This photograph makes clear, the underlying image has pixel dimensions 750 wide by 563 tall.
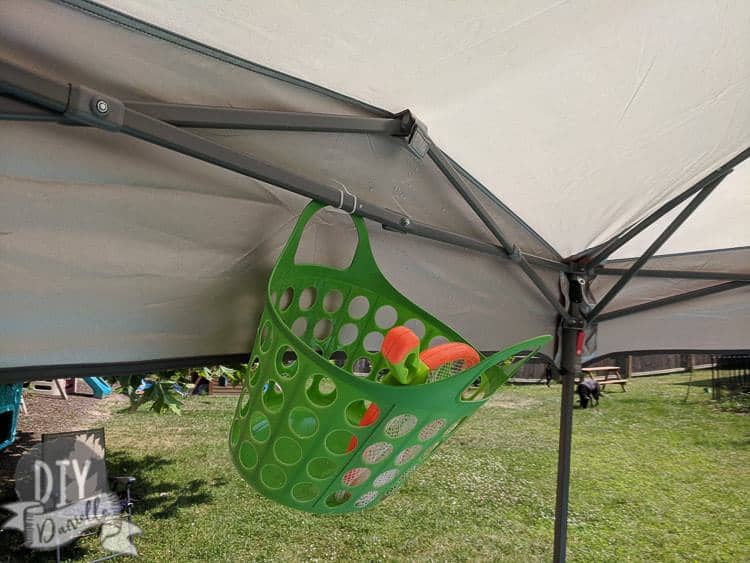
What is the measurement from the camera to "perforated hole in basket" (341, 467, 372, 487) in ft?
1.96

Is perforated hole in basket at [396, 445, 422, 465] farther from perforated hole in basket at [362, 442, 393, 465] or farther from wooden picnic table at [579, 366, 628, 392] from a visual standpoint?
wooden picnic table at [579, 366, 628, 392]

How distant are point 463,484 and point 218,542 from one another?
187 cm

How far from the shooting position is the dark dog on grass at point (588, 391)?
5.89 meters

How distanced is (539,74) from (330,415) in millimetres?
478

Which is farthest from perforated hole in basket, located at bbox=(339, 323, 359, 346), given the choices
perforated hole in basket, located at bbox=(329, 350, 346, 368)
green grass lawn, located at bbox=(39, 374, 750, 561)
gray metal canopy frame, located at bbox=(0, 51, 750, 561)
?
green grass lawn, located at bbox=(39, 374, 750, 561)

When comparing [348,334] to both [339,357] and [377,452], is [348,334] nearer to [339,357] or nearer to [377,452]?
[339,357]

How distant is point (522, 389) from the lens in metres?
6.46

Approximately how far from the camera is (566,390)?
1.31 metres

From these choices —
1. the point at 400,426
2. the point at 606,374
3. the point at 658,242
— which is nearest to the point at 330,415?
the point at 400,426

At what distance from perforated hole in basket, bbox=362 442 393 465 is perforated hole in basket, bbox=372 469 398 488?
4 centimetres

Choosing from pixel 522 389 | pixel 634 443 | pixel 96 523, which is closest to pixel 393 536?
pixel 96 523

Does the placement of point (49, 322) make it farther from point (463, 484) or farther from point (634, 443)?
point (634, 443)

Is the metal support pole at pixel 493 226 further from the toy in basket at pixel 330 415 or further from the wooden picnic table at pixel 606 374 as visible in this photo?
the wooden picnic table at pixel 606 374

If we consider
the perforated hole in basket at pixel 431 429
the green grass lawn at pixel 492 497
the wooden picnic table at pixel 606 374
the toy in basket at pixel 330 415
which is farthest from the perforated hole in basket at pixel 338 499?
the wooden picnic table at pixel 606 374
